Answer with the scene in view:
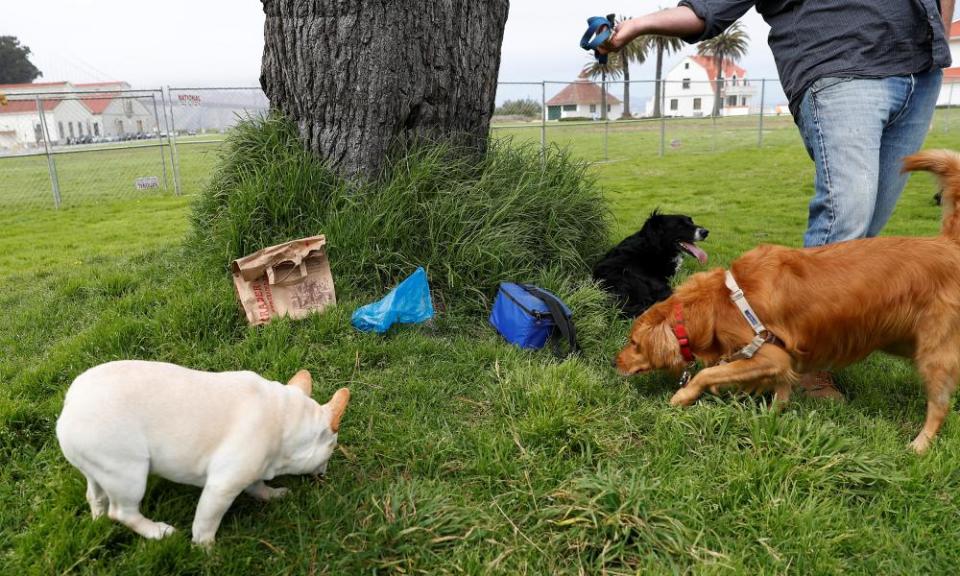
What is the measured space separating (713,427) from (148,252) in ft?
15.9

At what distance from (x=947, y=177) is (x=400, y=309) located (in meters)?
2.96

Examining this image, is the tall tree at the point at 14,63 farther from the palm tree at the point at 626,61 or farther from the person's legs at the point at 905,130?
the person's legs at the point at 905,130

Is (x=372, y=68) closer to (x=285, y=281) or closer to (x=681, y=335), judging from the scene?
(x=285, y=281)

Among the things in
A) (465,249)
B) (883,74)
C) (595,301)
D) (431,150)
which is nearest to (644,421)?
(595,301)

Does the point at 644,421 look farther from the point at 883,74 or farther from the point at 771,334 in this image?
the point at 883,74

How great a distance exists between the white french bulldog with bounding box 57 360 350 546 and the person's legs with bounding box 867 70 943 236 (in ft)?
11.2

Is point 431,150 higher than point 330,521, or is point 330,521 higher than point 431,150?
point 431,150

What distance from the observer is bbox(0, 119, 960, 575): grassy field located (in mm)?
2148

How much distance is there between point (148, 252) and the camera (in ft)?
17.7

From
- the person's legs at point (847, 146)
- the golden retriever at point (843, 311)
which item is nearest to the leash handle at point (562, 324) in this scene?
the golden retriever at point (843, 311)

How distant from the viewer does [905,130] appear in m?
3.41

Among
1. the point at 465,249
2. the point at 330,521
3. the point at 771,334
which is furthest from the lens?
the point at 465,249

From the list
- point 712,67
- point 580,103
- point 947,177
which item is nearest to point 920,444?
point 947,177

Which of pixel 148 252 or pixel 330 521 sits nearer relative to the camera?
pixel 330 521
